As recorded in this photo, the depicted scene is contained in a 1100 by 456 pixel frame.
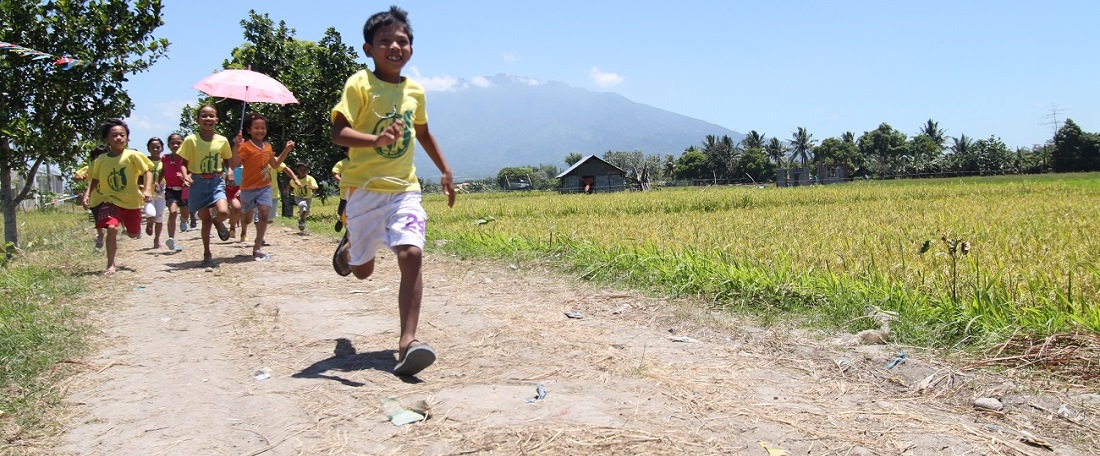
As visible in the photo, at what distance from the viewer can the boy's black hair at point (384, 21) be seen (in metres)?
3.83

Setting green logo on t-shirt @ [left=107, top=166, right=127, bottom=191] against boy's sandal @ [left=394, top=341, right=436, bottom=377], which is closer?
boy's sandal @ [left=394, top=341, right=436, bottom=377]

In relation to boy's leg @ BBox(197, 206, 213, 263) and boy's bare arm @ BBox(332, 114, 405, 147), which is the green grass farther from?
boy's bare arm @ BBox(332, 114, 405, 147)

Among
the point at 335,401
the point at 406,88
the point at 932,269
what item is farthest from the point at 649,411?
the point at 932,269

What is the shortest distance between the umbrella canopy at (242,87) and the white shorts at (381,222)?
197 inches

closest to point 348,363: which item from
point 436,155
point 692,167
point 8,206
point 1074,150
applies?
point 436,155

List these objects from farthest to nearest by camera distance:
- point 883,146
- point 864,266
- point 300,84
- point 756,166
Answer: point 883,146, point 756,166, point 300,84, point 864,266

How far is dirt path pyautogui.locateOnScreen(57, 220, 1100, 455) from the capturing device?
2.68 m

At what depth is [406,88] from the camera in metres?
3.98

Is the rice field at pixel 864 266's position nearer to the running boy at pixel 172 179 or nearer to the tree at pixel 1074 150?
the running boy at pixel 172 179

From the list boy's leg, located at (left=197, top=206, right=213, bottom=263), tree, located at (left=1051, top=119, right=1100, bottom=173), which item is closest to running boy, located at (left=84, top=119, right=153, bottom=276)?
boy's leg, located at (left=197, top=206, right=213, bottom=263)

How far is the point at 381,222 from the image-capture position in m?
3.87

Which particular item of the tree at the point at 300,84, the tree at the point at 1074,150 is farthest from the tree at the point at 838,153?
the tree at the point at 300,84

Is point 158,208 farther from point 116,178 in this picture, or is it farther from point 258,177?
point 116,178

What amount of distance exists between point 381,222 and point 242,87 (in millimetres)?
5308
